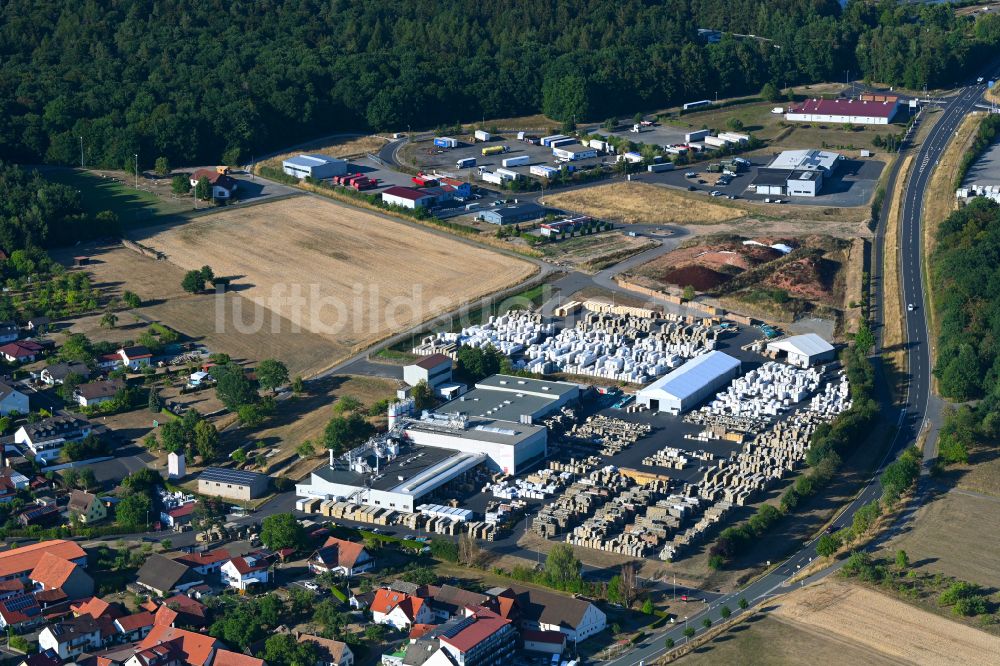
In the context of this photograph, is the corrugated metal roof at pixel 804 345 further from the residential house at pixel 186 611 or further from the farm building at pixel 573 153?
the farm building at pixel 573 153

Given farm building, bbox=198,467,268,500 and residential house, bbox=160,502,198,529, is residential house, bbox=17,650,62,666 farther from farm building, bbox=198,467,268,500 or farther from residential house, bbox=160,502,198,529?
farm building, bbox=198,467,268,500

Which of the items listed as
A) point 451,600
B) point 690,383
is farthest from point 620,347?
point 451,600

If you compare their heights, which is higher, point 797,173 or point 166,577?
point 797,173

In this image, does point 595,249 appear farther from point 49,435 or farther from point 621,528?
point 49,435

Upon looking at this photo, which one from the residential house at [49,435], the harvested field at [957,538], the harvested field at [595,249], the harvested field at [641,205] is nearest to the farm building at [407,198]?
the harvested field at [641,205]

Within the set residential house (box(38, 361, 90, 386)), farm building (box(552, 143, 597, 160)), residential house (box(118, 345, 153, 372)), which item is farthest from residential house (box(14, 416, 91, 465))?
farm building (box(552, 143, 597, 160))

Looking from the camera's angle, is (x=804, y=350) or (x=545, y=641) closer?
(x=545, y=641)
